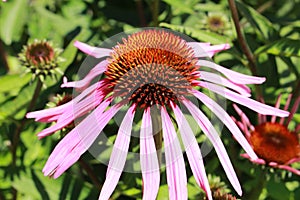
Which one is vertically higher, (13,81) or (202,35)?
(202,35)

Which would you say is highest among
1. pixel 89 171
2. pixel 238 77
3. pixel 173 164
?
pixel 238 77

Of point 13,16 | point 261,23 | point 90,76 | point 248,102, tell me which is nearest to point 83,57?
point 13,16

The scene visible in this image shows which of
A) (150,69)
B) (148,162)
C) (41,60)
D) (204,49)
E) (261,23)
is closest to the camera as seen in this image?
(148,162)

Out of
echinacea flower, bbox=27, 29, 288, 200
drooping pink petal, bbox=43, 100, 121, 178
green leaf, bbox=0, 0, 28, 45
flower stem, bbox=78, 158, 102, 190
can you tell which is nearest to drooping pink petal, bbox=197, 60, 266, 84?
echinacea flower, bbox=27, 29, 288, 200

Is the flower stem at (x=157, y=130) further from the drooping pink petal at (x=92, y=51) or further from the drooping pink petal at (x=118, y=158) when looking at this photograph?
the drooping pink petal at (x=92, y=51)

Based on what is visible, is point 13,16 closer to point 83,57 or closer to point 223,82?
point 83,57

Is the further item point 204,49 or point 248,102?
point 204,49

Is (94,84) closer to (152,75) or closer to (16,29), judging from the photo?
(152,75)
